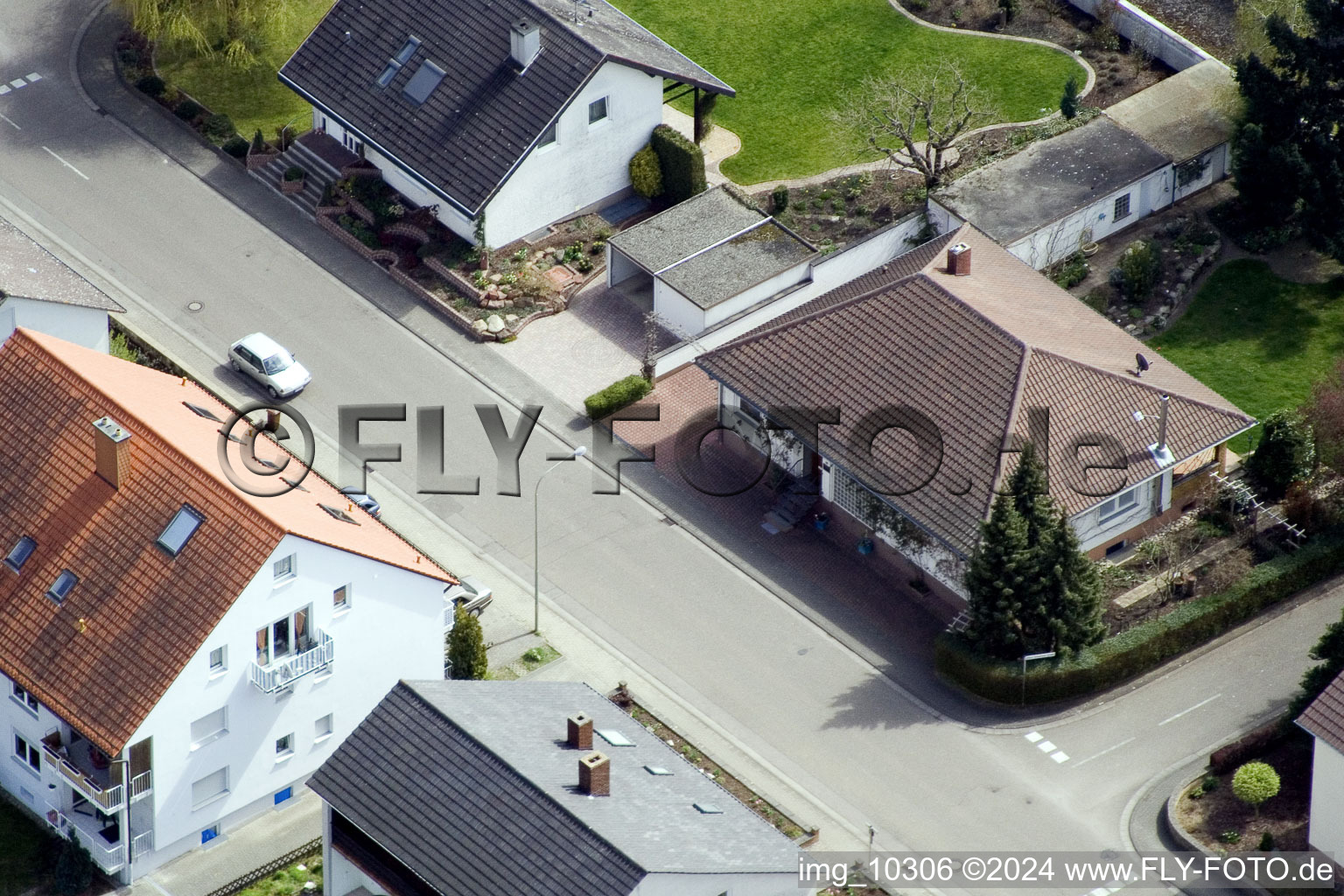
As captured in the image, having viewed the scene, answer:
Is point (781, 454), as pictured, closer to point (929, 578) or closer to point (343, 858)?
point (929, 578)

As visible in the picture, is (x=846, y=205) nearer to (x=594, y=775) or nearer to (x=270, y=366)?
(x=270, y=366)

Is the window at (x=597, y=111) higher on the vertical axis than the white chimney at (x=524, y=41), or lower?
lower

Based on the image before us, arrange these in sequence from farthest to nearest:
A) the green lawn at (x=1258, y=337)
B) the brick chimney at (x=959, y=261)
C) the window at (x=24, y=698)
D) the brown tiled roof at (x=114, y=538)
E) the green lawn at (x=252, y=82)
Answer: the green lawn at (x=252, y=82) → the green lawn at (x=1258, y=337) → the brick chimney at (x=959, y=261) → the window at (x=24, y=698) → the brown tiled roof at (x=114, y=538)

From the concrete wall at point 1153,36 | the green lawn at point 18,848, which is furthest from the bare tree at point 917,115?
the green lawn at point 18,848

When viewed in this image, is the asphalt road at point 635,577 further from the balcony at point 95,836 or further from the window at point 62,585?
the balcony at point 95,836

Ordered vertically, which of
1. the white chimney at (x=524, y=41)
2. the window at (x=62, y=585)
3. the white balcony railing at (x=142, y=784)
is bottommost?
the white balcony railing at (x=142, y=784)

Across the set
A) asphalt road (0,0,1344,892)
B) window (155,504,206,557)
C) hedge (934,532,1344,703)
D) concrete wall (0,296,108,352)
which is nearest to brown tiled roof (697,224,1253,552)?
hedge (934,532,1344,703)

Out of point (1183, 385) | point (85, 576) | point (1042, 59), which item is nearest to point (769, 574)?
point (1183, 385)
